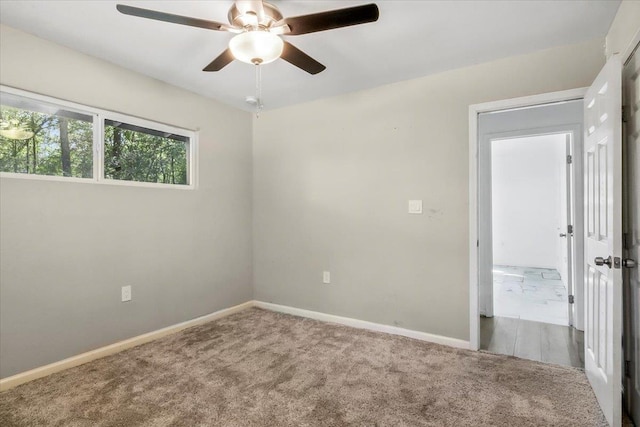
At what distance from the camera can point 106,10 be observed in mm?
1933

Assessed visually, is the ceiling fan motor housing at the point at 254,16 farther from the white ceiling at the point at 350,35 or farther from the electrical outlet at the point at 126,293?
the electrical outlet at the point at 126,293

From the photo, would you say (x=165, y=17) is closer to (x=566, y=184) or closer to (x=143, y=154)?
(x=143, y=154)

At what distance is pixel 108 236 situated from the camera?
104 inches

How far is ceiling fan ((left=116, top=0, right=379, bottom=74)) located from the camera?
1532 mm

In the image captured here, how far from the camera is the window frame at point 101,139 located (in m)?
2.25

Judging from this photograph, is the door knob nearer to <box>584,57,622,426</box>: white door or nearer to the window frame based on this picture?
<box>584,57,622,426</box>: white door

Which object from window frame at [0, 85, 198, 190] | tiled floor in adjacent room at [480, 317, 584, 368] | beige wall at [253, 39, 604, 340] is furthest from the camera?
beige wall at [253, 39, 604, 340]

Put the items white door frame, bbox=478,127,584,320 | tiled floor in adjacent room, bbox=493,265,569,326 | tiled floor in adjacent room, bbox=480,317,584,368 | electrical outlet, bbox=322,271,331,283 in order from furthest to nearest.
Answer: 1. tiled floor in adjacent room, bbox=493,265,569,326
2. electrical outlet, bbox=322,271,331,283
3. white door frame, bbox=478,127,584,320
4. tiled floor in adjacent room, bbox=480,317,584,368

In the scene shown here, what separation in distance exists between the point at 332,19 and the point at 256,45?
1.30 feet

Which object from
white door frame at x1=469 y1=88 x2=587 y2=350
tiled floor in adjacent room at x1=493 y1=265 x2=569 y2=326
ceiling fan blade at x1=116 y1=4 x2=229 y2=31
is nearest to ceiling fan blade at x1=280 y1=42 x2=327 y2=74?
ceiling fan blade at x1=116 y1=4 x2=229 y2=31

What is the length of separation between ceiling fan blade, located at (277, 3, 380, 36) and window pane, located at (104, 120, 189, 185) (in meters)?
1.89

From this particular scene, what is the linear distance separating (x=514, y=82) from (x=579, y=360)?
2.21m

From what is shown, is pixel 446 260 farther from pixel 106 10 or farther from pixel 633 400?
pixel 106 10

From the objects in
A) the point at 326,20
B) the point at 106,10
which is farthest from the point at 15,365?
the point at 326,20
